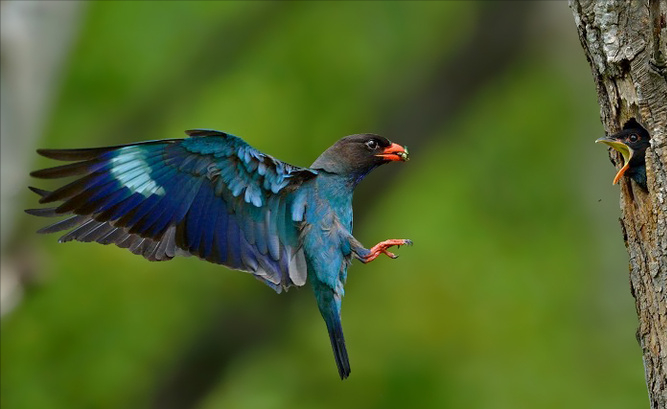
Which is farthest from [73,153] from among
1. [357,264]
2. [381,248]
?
[357,264]

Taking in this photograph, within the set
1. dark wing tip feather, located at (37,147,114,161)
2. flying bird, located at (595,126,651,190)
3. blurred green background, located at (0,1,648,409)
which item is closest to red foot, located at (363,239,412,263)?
flying bird, located at (595,126,651,190)

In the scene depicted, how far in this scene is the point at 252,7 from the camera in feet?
41.2

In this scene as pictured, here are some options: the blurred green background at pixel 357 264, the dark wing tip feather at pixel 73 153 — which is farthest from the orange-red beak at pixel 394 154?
the blurred green background at pixel 357 264

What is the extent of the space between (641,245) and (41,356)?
9.13m

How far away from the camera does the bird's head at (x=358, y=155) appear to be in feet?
18.6

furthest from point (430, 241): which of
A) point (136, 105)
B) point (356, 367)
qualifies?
point (136, 105)

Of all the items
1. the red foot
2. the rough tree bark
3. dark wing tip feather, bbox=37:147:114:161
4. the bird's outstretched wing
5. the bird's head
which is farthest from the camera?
the bird's head

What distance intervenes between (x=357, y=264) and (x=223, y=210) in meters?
7.22

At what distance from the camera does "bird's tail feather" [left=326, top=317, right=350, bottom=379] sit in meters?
5.26

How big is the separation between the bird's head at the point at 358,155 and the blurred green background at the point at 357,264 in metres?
5.57

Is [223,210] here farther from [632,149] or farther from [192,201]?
[632,149]

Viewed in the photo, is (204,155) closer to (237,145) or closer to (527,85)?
(237,145)

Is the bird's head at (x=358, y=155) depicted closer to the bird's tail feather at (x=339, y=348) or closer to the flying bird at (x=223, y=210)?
the flying bird at (x=223, y=210)

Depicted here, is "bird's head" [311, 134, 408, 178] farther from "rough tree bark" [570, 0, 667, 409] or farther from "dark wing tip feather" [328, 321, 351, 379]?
"rough tree bark" [570, 0, 667, 409]
